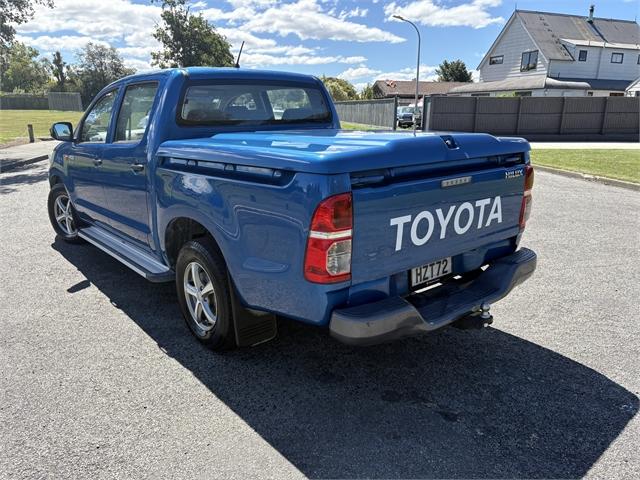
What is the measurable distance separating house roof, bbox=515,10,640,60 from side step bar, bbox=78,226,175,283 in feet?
136

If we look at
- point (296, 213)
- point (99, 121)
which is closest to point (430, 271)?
point (296, 213)

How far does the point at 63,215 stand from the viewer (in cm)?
605

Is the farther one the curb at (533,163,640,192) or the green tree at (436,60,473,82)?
the green tree at (436,60,473,82)

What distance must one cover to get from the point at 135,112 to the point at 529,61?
4361cm

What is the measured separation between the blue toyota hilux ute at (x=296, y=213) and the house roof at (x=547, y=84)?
1502 inches

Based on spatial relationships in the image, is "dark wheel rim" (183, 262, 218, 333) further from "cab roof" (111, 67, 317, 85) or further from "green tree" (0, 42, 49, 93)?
"green tree" (0, 42, 49, 93)

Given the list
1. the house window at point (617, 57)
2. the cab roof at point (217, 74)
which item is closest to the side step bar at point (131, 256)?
the cab roof at point (217, 74)

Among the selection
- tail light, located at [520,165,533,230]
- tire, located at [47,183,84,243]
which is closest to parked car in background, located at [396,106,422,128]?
tire, located at [47,183,84,243]

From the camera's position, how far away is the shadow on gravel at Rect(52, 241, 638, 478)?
2.43 m

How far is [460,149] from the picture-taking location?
2.92 m

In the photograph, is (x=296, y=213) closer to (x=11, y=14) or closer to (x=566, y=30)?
(x=11, y=14)

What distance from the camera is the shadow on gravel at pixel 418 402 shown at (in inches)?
95.8

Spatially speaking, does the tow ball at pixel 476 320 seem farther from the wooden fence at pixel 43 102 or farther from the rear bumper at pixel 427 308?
the wooden fence at pixel 43 102

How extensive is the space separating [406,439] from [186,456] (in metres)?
1.13
